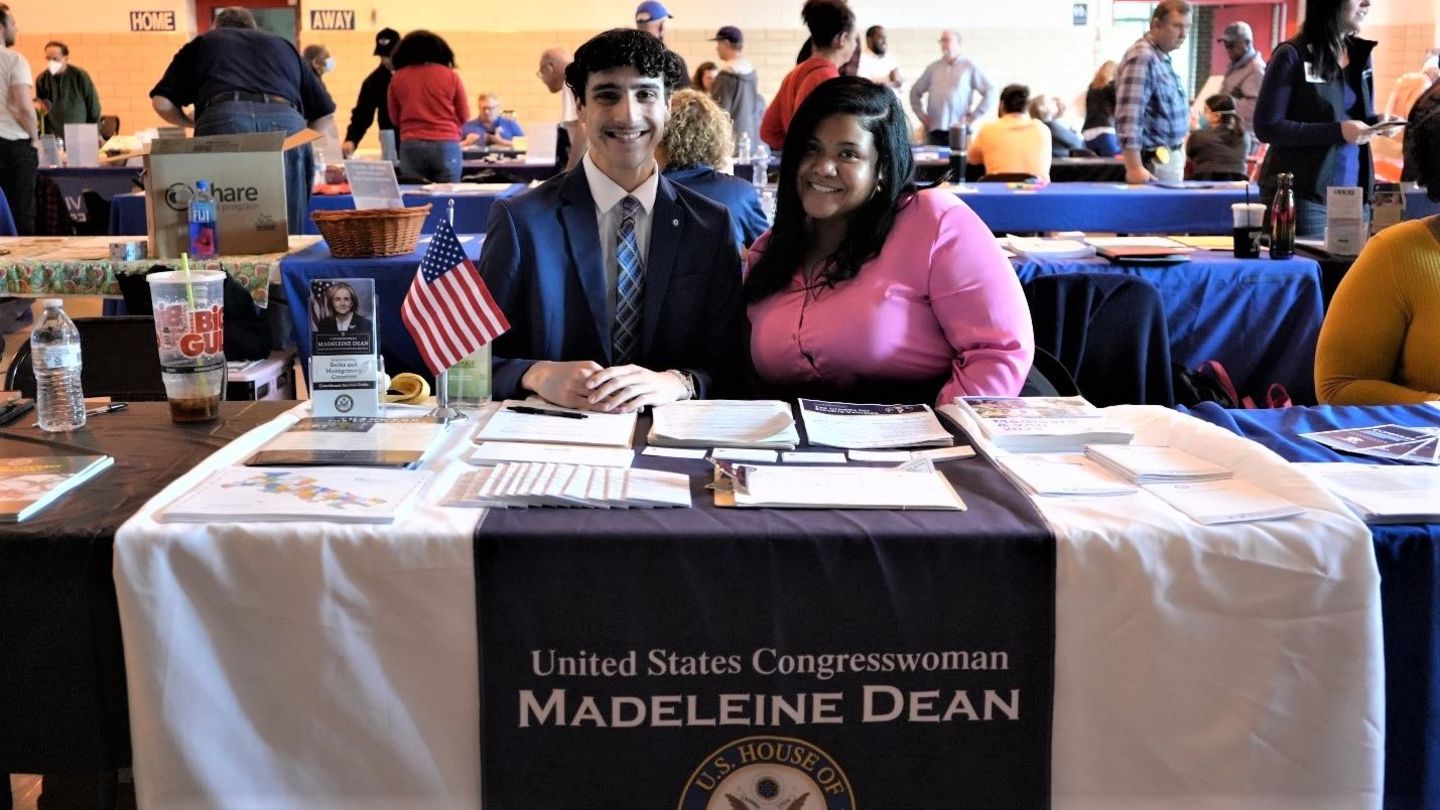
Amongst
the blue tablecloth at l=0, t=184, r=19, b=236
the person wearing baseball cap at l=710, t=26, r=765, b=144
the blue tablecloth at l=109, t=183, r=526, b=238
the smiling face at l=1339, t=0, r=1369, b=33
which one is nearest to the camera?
the smiling face at l=1339, t=0, r=1369, b=33

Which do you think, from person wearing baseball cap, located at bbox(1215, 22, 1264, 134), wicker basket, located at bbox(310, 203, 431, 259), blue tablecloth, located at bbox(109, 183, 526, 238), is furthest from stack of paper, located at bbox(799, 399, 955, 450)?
person wearing baseball cap, located at bbox(1215, 22, 1264, 134)

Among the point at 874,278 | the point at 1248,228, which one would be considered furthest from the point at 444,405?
the point at 1248,228

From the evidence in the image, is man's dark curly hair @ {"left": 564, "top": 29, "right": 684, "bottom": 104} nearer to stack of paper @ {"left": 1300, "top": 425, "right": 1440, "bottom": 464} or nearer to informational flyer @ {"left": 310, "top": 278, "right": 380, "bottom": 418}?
informational flyer @ {"left": 310, "top": 278, "right": 380, "bottom": 418}

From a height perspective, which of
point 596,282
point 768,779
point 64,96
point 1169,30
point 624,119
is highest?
point 64,96

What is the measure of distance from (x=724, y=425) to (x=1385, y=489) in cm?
86

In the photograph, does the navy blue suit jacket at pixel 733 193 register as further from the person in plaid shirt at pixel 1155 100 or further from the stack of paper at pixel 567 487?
the person in plaid shirt at pixel 1155 100

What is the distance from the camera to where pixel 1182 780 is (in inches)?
58.0

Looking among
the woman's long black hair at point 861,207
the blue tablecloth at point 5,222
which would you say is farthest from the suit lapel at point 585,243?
the blue tablecloth at point 5,222

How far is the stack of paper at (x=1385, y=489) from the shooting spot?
1.51m

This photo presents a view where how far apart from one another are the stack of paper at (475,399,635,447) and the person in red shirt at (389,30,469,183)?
5665 millimetres

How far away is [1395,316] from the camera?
2.41 metres

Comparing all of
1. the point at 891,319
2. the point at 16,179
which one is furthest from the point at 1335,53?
the point at 16,179

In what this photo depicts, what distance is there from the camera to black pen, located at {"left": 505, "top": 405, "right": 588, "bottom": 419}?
1980 mm

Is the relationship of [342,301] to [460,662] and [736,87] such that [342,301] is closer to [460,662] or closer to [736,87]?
[460,662]
